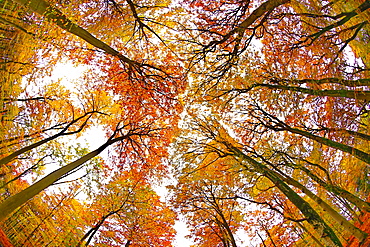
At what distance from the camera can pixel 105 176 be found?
9320 millimetres

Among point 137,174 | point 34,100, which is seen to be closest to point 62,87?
point 34,100

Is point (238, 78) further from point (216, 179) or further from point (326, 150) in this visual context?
point (216, 179)

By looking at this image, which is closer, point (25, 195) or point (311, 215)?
point (25, 195)

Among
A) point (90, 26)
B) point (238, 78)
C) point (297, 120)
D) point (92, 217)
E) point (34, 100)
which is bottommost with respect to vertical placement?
point (297, 120)

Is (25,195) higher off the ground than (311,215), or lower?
higher

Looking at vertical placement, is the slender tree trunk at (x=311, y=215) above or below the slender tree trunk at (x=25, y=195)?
below

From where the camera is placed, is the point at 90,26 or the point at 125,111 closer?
the point at 90,26

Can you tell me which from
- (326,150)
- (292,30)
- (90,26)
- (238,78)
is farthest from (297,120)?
(90,26)

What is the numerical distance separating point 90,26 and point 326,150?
6930mm

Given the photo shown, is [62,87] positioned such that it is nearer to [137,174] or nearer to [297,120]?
[137,174]

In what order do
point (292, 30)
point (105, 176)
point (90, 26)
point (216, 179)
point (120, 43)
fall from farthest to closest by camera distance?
Answer: point (105, 176) < point (216, 179) < point (120, 43) < point (90, 26) < point (292, 30)

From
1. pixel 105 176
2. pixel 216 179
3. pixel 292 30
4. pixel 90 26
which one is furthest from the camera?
pixel 105 176

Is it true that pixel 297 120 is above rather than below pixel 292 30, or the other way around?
below

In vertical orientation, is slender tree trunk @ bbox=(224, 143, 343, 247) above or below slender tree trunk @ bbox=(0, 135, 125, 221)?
below
